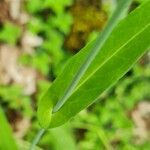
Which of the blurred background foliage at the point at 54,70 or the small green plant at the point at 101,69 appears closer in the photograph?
the small green plant at the point at 101,69

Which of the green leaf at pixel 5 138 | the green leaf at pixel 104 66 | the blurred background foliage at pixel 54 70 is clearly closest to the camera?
the green leaf at pixel 104 66

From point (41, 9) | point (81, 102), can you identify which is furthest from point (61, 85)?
point (41, 9)

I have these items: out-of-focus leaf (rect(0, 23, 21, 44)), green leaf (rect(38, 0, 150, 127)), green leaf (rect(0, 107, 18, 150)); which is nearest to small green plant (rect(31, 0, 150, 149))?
green leaf (rect(38, 0, 150, 127))

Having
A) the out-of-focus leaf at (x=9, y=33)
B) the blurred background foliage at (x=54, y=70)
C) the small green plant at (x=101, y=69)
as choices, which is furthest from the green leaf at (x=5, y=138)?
the out-of-focus leaf at (x=9, y=33)

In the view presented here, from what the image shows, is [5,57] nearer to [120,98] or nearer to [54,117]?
[120,98]

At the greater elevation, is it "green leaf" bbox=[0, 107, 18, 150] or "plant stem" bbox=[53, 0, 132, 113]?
"plant stem" bbox=[53, 0, 132, 113]

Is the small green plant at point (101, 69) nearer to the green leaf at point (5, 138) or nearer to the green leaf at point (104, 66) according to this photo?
the green leaf at point (104, 66)

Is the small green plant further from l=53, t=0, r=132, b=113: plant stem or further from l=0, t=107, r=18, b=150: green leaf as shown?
l=0, t=107, r=18, b=150: green leaf
